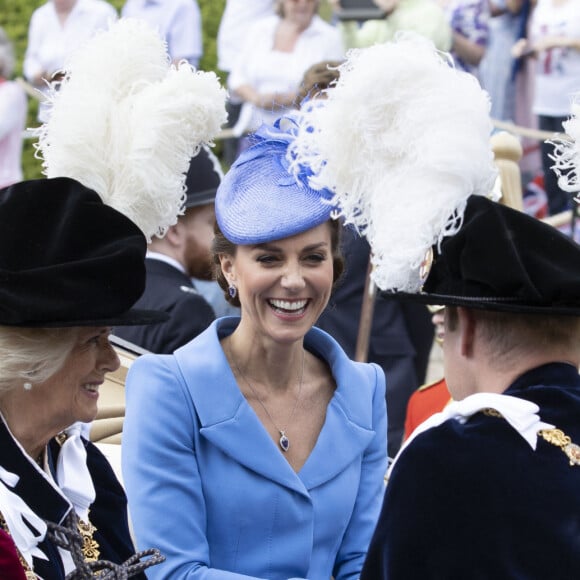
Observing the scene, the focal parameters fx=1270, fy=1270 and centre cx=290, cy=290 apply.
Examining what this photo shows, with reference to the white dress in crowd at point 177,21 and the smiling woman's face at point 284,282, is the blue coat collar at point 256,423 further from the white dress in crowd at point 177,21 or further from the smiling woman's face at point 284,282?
the white dress in crowd at point 177,21

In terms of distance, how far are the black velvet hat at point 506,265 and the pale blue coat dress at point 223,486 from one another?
73 cm

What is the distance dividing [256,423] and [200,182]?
1995 mm

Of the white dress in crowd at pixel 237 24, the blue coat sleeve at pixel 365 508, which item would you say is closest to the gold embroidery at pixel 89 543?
the blue coat sleeve at pixel 365 508

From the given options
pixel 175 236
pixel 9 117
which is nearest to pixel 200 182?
pixel 175 236

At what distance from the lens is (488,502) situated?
2.36 metres

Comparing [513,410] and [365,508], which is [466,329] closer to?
[513,410]

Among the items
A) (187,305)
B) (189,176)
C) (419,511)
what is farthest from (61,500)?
(189,176)

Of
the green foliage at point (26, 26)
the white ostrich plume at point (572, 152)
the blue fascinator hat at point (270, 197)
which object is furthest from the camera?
the green foliage at point (26, 26)

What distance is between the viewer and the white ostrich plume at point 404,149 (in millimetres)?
2473

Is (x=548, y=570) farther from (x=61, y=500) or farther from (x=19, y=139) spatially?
(x=19, y=139)

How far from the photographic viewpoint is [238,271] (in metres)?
3.23

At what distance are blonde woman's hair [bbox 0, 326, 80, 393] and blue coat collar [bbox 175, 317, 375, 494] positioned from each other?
537 mm

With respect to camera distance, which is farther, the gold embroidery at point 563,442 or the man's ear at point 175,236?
the man's ear at point 175,236

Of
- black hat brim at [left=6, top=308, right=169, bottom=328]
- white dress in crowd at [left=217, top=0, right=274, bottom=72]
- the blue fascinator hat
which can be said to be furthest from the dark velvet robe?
white dress in crowd at [left=217, top=0, right=274, bottom=72]
